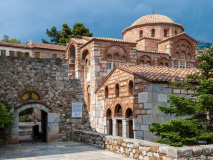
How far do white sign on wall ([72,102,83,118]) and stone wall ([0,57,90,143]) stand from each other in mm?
133

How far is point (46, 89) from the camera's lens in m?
10.1

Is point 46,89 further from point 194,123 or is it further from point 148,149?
point 194,123

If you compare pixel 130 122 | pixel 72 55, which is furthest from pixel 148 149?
pixel 72 55

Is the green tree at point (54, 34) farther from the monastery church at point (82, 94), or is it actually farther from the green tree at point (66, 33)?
the monastery church at point (82, 94)

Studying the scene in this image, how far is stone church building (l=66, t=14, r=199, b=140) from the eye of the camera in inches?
394

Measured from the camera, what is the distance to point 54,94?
10.2m

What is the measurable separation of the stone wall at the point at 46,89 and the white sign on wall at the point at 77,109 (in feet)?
0.44

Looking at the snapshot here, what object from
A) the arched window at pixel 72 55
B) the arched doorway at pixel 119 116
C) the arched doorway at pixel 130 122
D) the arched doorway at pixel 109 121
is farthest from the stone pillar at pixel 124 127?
the arched window at pixel 72 55

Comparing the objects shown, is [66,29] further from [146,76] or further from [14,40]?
[146,76]

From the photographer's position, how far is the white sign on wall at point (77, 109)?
10.4 m

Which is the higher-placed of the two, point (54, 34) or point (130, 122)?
point (54, 34)

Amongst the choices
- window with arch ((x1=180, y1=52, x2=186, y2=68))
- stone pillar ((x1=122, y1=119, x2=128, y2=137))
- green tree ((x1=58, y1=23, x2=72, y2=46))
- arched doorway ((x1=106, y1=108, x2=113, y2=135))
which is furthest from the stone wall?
green tree ((x1=58, y1=23, x2=72, y2=46))

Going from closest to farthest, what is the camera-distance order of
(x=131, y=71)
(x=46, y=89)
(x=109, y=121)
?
(x=46, y=89)
(x=131, y=71)
(x=109, y=121)

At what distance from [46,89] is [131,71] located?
3844mm
